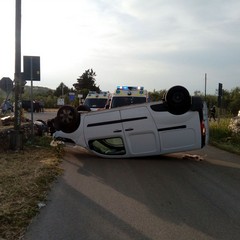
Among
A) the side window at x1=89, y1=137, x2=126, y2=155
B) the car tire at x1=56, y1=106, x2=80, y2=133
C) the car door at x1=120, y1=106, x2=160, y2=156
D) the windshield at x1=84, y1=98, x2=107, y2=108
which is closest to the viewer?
the car door at x1=120, y1=106, x2=160, y2=156

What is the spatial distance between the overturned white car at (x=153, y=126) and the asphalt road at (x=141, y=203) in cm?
64

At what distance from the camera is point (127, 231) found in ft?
18.4

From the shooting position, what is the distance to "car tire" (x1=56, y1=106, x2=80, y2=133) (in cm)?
1237

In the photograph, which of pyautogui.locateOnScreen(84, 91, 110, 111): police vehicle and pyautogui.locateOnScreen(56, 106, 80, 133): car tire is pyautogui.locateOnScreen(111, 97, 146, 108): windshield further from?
pyautogui.locateOnScreen(56, 106, 80, 133): car tire

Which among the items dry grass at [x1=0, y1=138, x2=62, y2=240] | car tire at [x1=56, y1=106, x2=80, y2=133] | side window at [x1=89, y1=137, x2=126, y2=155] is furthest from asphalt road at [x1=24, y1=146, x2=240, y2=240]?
car tire at [x1=56, y1=106, x2=80, y2=133]

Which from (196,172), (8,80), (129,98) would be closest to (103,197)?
(196,172)

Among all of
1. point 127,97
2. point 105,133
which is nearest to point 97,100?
point 127,97

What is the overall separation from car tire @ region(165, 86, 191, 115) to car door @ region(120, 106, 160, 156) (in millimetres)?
617

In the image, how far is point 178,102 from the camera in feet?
38.4

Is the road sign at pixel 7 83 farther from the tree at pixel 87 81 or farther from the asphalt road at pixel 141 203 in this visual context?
the tree at pixel 87 81

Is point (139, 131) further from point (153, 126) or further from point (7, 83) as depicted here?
point (7, 83)

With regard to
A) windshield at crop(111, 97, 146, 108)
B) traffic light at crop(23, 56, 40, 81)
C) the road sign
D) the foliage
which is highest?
traffic light at crop(23, 56, 40, 81)

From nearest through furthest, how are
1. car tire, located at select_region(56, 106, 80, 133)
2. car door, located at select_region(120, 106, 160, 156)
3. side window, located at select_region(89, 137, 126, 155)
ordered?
car door, located at select_region(120, 106, 160, 156)
side window, located at select_region(89, 137, 126, 155)
car tire, located at select_region(56, 106, 80, 133)

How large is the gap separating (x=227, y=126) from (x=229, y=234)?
15.9 meters
